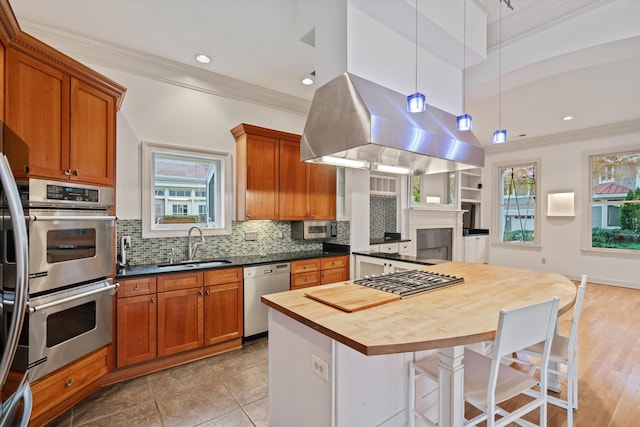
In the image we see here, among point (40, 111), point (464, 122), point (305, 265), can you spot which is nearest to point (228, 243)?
point (305, 265)

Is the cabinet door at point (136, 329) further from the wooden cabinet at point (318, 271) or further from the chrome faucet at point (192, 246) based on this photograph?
the wooden cabinet at point (318, 271)

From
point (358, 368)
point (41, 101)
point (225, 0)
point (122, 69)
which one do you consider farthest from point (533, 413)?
point (122, 69)

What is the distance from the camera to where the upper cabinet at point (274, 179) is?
3.52 meters

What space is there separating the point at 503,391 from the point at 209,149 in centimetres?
345

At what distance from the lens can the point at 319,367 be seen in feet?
4.81

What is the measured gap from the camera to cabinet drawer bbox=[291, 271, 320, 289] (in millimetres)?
3552

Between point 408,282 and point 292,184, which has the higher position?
point 292,184

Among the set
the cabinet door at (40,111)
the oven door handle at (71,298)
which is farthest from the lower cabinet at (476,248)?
the cabinet door at (40,111)

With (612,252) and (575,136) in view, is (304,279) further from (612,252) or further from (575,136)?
(575,136)

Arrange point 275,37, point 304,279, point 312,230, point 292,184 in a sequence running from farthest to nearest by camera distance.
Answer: point 312,230, point 292,184, point 304,279, point 275,37

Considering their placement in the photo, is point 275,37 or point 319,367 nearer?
point 319,367

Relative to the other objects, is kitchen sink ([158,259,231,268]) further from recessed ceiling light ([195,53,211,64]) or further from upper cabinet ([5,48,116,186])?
recessed ceiling light ([195,53,211,64])

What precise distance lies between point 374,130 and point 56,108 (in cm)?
216

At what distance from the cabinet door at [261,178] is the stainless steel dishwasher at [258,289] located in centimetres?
66
